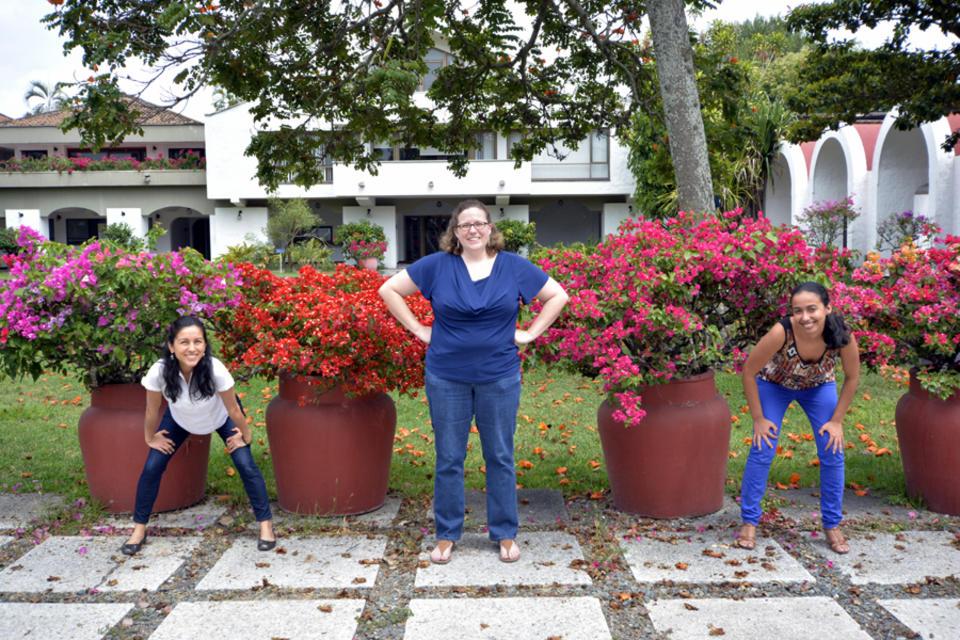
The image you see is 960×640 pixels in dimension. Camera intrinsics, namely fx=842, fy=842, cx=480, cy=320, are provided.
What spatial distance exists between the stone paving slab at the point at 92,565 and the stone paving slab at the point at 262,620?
413mm

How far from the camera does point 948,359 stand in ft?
15.0

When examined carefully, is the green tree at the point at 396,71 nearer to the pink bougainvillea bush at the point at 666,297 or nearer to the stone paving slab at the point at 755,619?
the pink bougainvillea bush at the point at 666,297

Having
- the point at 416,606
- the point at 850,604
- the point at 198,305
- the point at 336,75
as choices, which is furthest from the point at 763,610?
the point at 336,75

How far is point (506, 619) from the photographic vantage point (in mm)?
3371

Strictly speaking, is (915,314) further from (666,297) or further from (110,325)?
(110,325)

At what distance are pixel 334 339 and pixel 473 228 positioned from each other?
944 millimetres

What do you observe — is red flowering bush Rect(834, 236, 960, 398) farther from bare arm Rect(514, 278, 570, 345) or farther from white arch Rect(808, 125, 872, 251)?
white arch Rect(808, 125, 872, 251)

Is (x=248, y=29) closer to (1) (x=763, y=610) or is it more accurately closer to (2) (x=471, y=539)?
(2) (x=471, y=539)

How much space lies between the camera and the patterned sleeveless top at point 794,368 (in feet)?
13.2

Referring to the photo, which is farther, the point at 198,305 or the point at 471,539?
the point at 198,305

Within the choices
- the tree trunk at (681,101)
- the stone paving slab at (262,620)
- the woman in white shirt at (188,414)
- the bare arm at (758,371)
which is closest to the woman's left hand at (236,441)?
the woman in white shirt at (188,414)

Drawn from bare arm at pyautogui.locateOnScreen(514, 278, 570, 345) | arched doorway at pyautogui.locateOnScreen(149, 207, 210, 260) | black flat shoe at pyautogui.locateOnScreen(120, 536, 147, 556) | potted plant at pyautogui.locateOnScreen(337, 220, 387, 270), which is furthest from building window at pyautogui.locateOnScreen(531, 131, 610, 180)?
black flat shoe at pyautogui.locateOnScreen(120, 536, 147, 556)

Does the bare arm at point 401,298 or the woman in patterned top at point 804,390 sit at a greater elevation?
the bare arm at point 401,298

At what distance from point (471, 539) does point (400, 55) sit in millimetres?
4998
